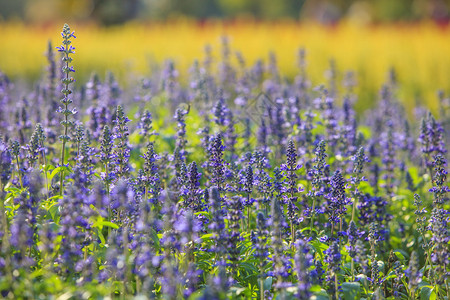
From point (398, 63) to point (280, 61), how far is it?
413cm

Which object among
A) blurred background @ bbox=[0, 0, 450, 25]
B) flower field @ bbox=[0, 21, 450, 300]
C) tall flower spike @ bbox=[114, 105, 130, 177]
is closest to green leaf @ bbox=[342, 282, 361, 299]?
flower field @ bbox=[0, 21, 450, 300]

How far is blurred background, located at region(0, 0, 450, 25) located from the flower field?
83.9 ft

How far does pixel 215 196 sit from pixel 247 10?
4387 cm

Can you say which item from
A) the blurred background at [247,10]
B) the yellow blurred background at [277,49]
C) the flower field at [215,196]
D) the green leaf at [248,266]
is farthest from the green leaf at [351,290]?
the blurred background at [247,10]

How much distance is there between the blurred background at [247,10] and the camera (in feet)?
117

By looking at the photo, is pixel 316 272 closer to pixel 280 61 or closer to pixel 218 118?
pixel 218 118

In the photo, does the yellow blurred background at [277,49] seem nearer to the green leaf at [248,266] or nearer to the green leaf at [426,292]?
the green leaf at [248,266]

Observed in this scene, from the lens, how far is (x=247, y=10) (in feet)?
150

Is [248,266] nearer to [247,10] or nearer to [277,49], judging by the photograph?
[277,49]

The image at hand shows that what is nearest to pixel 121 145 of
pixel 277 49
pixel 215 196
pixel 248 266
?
pixel 215 196

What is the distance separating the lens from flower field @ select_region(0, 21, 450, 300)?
3.61m

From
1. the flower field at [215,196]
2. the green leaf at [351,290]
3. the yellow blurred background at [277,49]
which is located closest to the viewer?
the flower field at [215,196]

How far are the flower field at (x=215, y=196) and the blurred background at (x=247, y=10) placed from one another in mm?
25569

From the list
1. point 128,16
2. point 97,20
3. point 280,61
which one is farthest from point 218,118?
point 128,16
